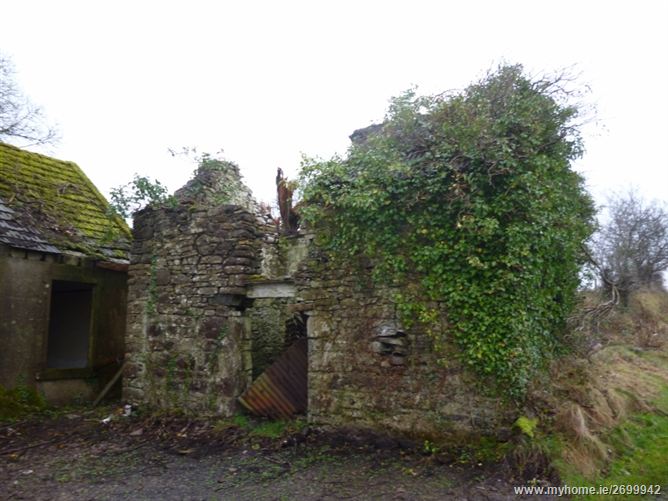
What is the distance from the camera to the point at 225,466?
5.89 metres

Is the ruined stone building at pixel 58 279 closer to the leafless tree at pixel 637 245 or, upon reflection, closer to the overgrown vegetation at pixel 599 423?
the overgrown vegetation at pixel 599 423

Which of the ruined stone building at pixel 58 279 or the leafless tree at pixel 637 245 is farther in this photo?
the leafless tree at pixel 637 245

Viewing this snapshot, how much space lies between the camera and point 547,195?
5.91 metres

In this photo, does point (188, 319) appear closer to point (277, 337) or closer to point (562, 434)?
point (277, 337)

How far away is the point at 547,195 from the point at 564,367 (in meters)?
2.31

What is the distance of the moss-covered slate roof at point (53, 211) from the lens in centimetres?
901

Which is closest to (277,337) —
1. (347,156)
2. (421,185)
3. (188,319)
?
(188,319)

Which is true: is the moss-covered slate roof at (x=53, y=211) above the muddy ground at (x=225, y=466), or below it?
above

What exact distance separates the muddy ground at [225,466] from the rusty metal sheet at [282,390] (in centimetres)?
42

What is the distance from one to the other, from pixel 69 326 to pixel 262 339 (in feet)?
14.5

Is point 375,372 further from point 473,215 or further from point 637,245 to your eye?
point 637,245

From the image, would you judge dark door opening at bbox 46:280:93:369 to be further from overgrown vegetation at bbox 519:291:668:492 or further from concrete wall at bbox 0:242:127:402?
overgrown vegetation at bbox 519:291:668:492

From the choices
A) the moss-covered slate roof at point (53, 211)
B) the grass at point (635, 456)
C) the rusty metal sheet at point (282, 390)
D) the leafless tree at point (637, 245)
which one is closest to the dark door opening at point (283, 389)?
the rusty metal sheet at point (282, 390)

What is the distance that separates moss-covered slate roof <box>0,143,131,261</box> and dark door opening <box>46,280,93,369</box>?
1.06m
